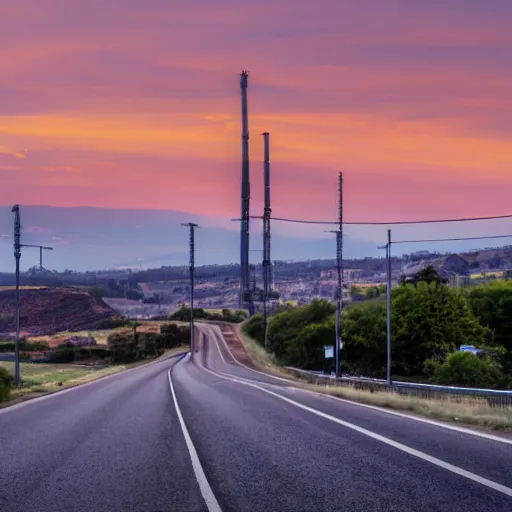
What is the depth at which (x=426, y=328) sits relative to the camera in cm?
6228

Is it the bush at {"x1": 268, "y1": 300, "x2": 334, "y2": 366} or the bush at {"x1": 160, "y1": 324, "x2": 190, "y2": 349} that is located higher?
the bush at {"x1": 268, "y1": 300, "x2": 334, "y2": 366}

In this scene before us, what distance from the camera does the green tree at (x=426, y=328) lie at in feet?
203

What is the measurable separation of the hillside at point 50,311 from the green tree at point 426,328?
57.1 meters

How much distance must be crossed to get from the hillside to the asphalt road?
3452 inches

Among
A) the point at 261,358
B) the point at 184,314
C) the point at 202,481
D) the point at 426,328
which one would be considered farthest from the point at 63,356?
the point at 202,481

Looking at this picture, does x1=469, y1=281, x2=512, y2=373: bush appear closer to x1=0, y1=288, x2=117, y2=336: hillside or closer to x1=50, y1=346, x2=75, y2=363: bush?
x1=50, y1=346, x2=75, y2=363: bush

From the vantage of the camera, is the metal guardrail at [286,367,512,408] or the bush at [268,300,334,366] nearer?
the metal guardrail at [286,367,512,408]

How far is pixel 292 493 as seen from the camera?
8766 millimetres

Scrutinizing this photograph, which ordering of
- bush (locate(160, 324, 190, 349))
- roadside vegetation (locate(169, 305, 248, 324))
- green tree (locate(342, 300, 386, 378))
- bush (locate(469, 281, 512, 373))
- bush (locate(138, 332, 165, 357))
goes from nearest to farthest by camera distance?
1. green tree (locate(342, 300, 386, 378))
2. bush (locate(469, 281, 512, 373))
3. bush (locate(138, 332, 165, 357))
4. bush (locate(160, 324, 190, 349))
5. roadside vegetation (locate(169, 305, 248, 324))

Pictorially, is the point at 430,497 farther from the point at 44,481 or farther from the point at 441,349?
the point at 441,349

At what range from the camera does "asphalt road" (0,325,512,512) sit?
8.45m

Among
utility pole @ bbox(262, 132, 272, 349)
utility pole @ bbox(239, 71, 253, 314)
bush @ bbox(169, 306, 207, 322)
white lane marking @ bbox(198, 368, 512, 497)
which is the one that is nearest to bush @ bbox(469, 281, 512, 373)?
utility pole @ bbox(262, 132, 272, 349)

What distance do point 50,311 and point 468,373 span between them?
7827 cm

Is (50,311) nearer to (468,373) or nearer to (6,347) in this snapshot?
(6,347)
